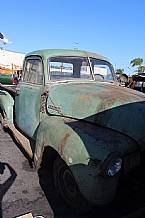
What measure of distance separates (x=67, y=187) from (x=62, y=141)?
2.16ft

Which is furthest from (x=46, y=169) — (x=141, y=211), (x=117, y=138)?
(x=141, y=211)

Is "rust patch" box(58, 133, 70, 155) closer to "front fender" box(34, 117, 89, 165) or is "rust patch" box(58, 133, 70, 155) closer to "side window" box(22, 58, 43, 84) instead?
"front fender" box(34, 117, 89, 165)

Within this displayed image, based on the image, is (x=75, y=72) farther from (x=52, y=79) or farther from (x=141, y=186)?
(x=141, y=186)

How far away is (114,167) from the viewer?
300cm

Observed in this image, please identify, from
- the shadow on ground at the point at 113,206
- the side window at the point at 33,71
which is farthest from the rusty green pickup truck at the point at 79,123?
the shadow on ground at the point at 113,206

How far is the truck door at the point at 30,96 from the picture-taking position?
4738 millimetres

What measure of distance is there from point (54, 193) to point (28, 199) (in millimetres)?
379

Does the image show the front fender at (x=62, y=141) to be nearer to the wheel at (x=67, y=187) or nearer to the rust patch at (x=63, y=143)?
the rust patch at (x=63, y=143)

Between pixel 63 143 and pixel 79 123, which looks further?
pixel 79 123

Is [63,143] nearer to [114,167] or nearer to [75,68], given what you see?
[114,167]

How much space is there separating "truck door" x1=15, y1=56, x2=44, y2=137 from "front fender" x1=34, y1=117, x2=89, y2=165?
0.70m

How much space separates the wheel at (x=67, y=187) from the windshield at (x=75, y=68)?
64.5 inches

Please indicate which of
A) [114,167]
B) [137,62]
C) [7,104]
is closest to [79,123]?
[114,167]

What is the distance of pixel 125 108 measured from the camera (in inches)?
142
